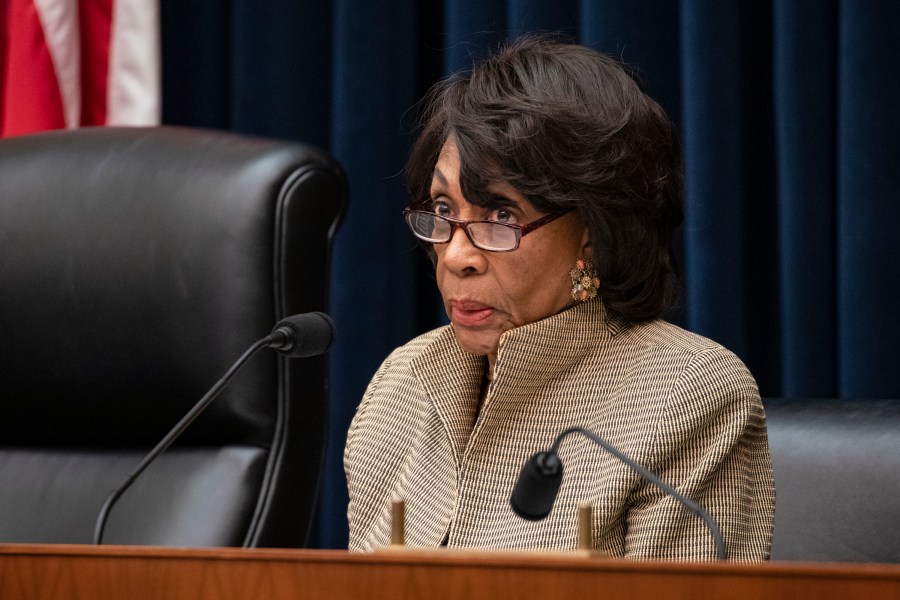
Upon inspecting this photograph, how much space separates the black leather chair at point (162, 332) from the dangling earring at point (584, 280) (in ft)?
0.98

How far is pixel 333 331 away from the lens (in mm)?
1384

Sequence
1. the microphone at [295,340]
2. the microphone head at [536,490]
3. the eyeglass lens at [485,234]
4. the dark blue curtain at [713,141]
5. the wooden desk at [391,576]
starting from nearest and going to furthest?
the wooden desk at [391,576] → the microphone head at [536,490] → the microphone at [295,340] → the eyeglass lens at [485,234] → the dark blue curtain at [713,141]

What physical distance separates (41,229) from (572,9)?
3.15 feet

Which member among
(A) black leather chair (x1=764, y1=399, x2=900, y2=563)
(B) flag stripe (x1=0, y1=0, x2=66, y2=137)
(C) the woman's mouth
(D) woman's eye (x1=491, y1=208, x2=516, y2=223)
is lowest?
(A) black leather chair (x1=764, y1=399, x2=900, y2=563)

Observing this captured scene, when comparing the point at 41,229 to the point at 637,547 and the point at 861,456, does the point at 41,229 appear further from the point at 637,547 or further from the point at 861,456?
the point at 861,456

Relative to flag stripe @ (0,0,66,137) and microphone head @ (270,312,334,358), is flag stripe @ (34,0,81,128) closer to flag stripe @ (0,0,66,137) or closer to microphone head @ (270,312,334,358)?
flag stripe @ (0,0,66,137)

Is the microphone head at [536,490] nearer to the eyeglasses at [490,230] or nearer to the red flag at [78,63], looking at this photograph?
the eyeglasses at [490,230]

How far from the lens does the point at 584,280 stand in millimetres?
1592

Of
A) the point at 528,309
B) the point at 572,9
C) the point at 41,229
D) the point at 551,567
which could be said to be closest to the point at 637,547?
the point at 528,309

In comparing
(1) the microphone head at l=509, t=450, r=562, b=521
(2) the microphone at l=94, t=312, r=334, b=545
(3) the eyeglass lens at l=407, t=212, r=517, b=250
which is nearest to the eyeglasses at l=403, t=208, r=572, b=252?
(3) the eyeglass lens at l=407, t=212, r=517, b=250

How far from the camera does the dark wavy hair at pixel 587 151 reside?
154 cm

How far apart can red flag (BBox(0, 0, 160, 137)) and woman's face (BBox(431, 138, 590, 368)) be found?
0.98m

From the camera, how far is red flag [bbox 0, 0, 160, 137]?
2377mm

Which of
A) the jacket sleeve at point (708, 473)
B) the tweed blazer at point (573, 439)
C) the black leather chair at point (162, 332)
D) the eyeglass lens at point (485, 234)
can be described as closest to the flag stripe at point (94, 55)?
the black leather chair at point (162, 332)
